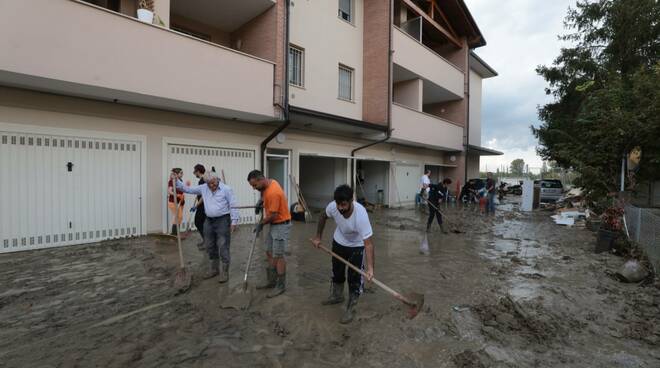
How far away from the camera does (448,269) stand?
5848mm

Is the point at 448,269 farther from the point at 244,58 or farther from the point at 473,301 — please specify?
the point at 244,58

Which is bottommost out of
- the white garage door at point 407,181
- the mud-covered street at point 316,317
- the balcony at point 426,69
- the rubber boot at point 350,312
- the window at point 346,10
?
the mud-covered street at point 316,317

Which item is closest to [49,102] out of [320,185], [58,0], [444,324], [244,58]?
[58,0]

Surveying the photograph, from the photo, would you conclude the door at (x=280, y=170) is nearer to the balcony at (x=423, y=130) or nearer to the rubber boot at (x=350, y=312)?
the balcony at (x=423, y=130)

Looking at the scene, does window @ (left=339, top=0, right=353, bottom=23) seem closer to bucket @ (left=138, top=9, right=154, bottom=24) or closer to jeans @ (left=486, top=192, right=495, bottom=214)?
bucket @ (left=138, top=9, right=154, bottom=24)

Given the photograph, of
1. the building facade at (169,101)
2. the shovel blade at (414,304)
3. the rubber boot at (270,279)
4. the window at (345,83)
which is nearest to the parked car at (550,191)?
the building facade at (169,101)

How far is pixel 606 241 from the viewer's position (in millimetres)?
7219

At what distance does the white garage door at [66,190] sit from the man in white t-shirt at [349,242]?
5.64 meters

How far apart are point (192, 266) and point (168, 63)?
423cm

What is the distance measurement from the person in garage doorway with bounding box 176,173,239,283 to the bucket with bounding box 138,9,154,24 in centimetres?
412

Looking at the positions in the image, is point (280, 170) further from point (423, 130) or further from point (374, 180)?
point (423, 130)

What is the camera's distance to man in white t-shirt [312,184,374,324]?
349cm

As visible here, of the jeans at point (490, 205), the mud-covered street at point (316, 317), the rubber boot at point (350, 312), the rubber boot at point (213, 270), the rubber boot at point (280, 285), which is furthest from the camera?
the jeans at point (490, 205)

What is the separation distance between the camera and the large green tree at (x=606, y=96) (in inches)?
367
